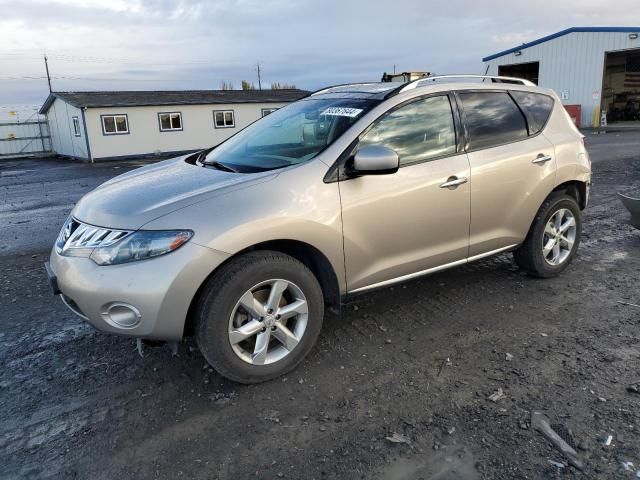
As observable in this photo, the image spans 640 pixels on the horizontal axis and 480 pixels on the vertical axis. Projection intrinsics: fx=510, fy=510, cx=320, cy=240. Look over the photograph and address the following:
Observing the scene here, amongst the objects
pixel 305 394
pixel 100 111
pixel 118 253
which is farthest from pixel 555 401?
pixel 100 111

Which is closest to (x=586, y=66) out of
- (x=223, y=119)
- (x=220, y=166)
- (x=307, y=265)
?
(x=223, y=119)

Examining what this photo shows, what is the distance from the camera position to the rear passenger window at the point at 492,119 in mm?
4117

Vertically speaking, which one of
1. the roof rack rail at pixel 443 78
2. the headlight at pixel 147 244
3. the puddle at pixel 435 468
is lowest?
the puddle at pixel 435 468

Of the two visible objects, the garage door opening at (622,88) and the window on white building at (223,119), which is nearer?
the window on white building at (223,119)

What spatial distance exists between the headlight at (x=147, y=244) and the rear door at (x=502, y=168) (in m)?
2.31

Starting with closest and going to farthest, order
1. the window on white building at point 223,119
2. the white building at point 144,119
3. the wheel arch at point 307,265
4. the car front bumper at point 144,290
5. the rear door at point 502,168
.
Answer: the car front bumper at point 144,290 → the wheel arch at point 307,265 → the rear door at point 502,168 → the white building at point 144,119 → the window on white building at point 223,119

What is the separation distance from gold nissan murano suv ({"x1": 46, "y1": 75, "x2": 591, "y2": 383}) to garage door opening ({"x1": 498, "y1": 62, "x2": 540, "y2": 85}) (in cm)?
3295

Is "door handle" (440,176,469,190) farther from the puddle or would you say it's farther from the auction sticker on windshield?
the puddle

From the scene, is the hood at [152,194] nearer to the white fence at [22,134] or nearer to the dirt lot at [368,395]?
the dirt lot at [368,395]

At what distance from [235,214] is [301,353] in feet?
3.39

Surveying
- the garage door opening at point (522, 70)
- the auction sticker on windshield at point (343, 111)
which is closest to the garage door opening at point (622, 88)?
the garage door opening at point (522, 70)

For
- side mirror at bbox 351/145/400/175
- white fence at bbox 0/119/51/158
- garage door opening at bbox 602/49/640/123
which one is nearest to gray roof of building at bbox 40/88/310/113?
white fence at bbox 0/119/51/158

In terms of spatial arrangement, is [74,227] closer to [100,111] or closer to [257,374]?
[257,374]

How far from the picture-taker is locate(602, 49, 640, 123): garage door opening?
111 feet
